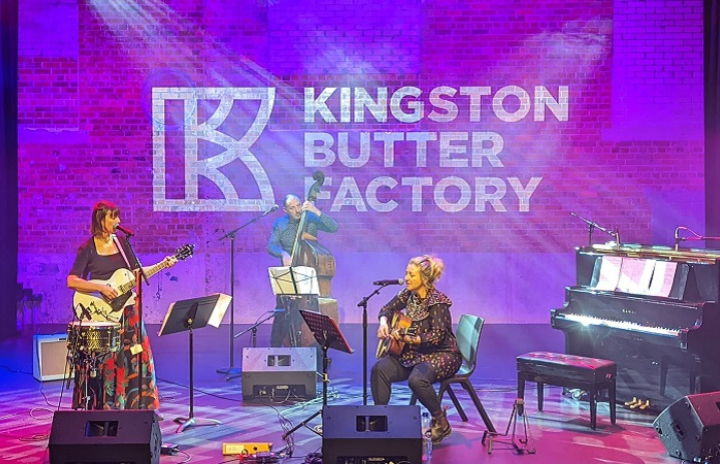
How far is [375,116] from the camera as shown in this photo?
10898 millimetres

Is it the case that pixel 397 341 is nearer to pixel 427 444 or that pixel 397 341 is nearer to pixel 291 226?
pixel 427 444

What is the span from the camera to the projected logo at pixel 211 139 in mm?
10898

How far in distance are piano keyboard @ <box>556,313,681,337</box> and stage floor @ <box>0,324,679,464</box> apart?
2.15ft

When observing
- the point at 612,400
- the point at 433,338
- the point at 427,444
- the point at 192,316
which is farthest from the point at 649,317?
the point at 192,316

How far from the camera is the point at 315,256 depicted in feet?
28.2

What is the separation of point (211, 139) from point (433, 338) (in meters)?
5.67

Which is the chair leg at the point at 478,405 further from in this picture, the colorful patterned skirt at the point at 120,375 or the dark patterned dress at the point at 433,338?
the colorful patterned skirt at the point at 120,375

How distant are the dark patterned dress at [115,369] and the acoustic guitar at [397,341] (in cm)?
163

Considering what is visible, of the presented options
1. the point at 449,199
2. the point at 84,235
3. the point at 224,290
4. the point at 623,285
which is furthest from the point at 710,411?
the point at 84,235

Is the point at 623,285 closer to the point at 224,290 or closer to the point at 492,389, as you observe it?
the point at 492,389

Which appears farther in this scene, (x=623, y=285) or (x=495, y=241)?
(x=495, y=241)

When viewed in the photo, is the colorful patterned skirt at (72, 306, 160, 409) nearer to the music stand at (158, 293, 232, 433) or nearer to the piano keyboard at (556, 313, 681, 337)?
the music stand at (158, 293, 232, 433)

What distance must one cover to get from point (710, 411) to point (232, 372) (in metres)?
4.39

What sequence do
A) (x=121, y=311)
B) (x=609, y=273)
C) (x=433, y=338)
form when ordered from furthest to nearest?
(x=609, y=273)
(x=433, y=338)
(x=121, y=311)
